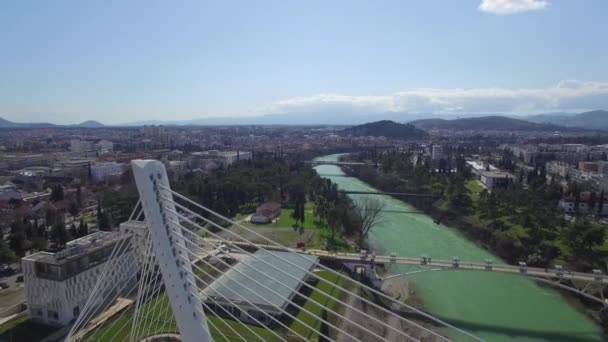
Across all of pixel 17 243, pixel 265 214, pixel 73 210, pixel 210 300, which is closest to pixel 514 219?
pixel 265 214

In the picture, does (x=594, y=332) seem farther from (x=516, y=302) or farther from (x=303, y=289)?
(x=303, y=289)

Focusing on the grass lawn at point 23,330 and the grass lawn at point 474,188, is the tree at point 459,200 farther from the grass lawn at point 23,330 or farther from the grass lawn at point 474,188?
the grass lawn at point 23,330

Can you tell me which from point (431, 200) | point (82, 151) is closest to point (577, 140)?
point (431, 200)

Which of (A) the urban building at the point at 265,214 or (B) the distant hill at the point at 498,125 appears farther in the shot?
(B) the distant hill at the point at 498,125

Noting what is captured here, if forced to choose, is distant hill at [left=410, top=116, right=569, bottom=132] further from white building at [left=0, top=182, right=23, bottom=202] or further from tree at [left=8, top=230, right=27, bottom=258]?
Result: tree at [left=8, top=230, right=27, bottom=258]

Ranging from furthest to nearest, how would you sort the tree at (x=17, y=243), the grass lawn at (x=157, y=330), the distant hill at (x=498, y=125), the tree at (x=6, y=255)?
the distant hill at (x=498, y=125) → the tree at (x=17, y=243) → the tree at (x=6, y=255) → the grass lawn at (x=157, y=330)

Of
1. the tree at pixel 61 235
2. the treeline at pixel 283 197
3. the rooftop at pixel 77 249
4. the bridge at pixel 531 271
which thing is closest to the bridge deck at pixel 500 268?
the bridge at pixel 531 271
